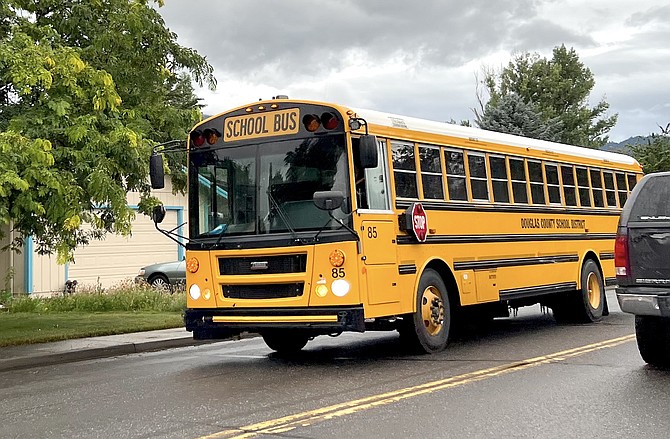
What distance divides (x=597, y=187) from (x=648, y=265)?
7125 millimetres

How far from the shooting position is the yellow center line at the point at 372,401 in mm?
6445

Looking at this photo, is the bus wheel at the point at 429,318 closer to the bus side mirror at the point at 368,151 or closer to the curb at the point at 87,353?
the bus side mirror at the point at 368,151

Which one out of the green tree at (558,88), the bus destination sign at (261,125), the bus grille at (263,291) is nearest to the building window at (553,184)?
the bus destination sign at (261,125)

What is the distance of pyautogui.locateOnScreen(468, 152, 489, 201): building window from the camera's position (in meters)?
11.8

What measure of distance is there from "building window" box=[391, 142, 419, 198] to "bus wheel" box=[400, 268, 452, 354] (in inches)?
40.7

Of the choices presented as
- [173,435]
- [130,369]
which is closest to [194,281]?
[130,369]

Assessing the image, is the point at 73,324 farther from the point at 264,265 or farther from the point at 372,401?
the point at 372,401

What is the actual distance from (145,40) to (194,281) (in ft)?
17.5

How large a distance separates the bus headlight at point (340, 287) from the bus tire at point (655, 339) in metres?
3.08

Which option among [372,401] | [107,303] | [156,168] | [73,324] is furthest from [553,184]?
[107,303]

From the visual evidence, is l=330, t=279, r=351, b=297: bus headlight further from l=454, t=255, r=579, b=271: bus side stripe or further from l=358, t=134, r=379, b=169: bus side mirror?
l=454, t=255, r=579, b=271: bus side stripe

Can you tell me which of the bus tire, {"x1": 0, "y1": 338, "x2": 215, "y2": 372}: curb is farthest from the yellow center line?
{"x1": 0, "y1": 338, "x2": 215, "y2": 372}: curb

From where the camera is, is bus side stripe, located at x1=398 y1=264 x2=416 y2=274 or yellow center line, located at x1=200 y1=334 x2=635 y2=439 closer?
→ yellow center line, located at x1=200 y1=334 x2=635 y2=439

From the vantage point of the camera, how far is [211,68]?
49.8ft
